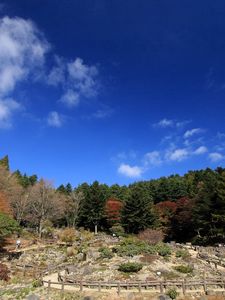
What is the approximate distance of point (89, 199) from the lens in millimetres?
67188

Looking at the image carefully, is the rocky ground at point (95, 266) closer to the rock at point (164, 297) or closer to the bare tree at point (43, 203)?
the rock at point (164, 297)

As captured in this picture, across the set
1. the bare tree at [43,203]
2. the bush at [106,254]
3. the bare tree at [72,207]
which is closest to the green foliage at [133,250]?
the bush at [106,254]

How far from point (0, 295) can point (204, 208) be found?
1431 inches

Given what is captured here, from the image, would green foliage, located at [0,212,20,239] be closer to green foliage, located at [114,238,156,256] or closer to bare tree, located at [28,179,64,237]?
green foliage, located at [114,238,156,256]

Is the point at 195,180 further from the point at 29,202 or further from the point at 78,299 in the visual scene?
the point at 78,299

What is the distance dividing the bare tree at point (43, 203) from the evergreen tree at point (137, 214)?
1466 centimetres

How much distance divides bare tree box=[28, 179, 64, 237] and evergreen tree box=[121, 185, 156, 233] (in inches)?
577

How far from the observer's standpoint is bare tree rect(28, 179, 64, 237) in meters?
59.8

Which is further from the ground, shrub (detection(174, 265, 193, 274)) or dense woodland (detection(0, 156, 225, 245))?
dense woodland (detection(0, 156, 225, 245))

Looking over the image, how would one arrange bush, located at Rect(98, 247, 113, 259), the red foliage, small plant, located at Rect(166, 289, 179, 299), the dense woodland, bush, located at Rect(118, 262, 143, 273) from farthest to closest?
the red foliage < the dense woodland < bush, located at Rect(98, 247, 113, 259) < bush, located at Rect(118, 262, 143, 273) < small plant, located at Rect(166, 289, 179, 299)

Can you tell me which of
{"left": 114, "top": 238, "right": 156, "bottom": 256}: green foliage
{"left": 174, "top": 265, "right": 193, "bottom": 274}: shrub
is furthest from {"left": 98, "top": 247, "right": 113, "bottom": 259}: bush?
{"left": 174, "top": 265, "right": 193, "bottom": 274}: shrub

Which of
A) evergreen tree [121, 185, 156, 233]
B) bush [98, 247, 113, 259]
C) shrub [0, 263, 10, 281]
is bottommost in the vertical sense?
shrub [0, 263, 10, 281]

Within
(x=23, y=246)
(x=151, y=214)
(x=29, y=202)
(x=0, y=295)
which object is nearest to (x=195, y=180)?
(x=151, y=214)

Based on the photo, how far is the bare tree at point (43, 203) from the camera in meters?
59.8
